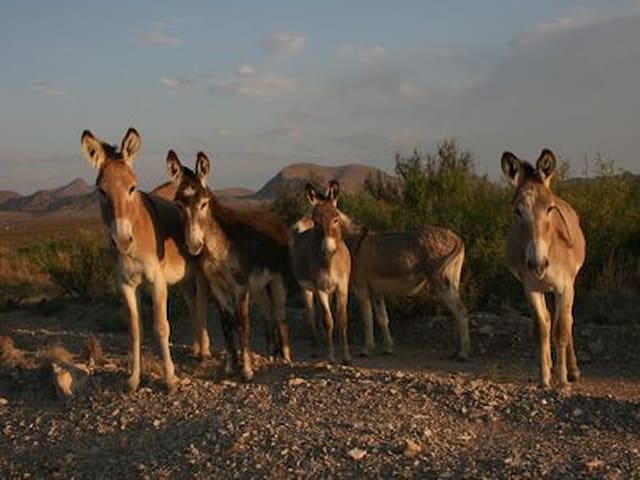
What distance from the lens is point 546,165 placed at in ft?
30.0

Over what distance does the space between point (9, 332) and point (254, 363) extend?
5.90m

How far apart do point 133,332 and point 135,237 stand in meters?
1.21

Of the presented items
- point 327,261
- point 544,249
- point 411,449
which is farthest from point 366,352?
point 411,449

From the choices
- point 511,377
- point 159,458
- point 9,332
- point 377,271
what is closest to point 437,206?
point 377,271

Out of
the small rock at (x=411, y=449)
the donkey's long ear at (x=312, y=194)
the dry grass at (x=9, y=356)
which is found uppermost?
the donkey's long ear at (x=312, y=194)

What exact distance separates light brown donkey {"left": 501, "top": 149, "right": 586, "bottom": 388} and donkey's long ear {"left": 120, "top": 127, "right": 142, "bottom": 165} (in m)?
4.31

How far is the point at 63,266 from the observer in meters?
20.3

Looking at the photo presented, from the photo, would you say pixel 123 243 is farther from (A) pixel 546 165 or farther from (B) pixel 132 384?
(A) pixel 546 165

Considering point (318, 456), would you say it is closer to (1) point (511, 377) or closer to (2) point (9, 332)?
(1) point (511, 377)

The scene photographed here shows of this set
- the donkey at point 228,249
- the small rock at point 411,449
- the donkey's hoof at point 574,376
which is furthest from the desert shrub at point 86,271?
the small rock at point 411,449

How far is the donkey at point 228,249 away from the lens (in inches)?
389

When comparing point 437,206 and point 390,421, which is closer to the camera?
point 390,421

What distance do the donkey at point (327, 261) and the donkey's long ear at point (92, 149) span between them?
3564mm

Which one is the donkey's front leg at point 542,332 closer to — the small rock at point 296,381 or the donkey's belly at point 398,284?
the small rock at point 296,381
